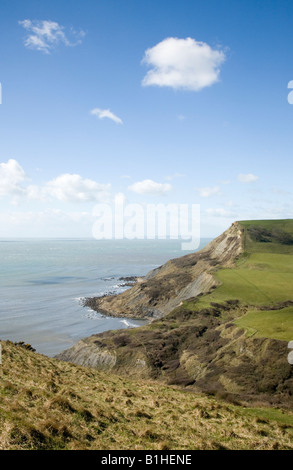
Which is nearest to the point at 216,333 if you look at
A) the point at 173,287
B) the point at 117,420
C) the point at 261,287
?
the point at 261,287

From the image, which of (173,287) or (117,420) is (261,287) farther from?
(117,420)

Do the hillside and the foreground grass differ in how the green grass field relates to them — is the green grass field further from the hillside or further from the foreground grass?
the foreground grass

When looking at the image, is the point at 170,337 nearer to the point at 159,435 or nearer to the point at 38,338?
the point at 38,338

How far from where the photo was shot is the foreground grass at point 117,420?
1148 centimetres

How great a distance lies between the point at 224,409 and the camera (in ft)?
65.1

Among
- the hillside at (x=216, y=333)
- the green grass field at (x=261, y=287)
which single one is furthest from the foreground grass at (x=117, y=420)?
the green grass field at (x=261, y=287)

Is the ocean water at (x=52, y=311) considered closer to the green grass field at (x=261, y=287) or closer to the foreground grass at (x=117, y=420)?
the green grass field at (x=261, y=287)

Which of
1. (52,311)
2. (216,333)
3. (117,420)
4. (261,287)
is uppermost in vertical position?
(117,420)

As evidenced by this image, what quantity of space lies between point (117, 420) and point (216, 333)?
30537mm

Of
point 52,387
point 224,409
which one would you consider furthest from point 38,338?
point 224,409

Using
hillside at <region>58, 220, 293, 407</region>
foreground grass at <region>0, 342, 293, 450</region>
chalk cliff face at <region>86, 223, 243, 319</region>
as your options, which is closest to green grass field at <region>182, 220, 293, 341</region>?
hillside at <region>58, 220, 293, 407</region>

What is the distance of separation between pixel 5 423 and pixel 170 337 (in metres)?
36.7

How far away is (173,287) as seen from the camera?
264 feet
